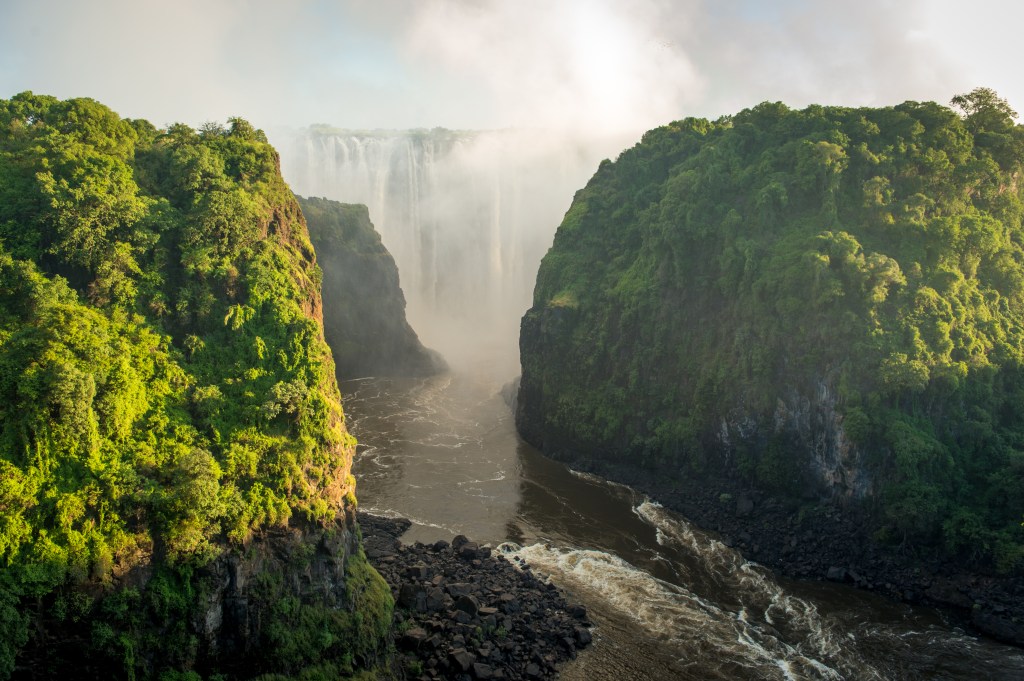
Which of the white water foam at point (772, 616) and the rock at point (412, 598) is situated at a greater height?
the rock at point (412, 598)

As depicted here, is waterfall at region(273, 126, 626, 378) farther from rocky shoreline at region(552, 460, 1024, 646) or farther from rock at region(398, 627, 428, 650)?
rock at region(398, 627, 428, 650)

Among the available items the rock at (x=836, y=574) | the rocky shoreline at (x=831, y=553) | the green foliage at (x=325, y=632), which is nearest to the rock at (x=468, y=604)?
the green foliage at (x=325, y=632)

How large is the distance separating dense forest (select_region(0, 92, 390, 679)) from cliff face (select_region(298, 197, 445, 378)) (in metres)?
37.2

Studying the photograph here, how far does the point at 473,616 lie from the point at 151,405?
14692mm

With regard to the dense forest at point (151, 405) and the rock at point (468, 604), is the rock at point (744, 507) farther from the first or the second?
the dense forest at point (151, 405)

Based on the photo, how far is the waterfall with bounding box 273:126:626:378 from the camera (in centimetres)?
9344

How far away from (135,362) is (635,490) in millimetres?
30838

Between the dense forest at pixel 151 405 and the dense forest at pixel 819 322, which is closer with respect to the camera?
the dense forest at pixel 151 405

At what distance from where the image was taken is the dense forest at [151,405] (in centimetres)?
2008

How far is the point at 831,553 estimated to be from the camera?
3553 cm

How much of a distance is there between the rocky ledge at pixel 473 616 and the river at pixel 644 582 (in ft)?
4.36

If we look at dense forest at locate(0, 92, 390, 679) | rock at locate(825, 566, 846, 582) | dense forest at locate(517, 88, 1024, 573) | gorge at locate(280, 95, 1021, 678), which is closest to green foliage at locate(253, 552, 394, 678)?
dense forest at locate(0, 92, 390, 679)

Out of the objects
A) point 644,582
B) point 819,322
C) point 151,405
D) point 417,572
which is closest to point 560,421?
point 644,582

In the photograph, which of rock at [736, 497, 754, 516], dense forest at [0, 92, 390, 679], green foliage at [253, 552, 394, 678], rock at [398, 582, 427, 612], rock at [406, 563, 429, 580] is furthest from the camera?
rock at [736, 497, 754, 516]
